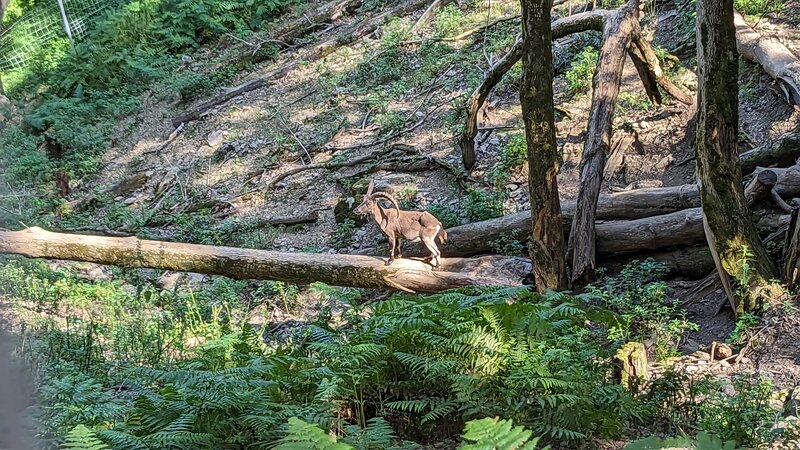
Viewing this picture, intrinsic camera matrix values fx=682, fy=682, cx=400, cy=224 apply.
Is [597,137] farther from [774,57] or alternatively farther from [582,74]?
[582,74]

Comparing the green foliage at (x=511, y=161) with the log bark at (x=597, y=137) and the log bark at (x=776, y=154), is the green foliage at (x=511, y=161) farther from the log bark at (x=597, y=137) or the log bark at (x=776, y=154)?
the log bark at (x=776, y=154)

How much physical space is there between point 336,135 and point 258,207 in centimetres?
244

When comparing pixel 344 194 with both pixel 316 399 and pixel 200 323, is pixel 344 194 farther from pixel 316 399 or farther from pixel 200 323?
pixel 316 399

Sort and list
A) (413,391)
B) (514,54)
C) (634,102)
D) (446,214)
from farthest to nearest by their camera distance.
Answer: (634,102) → (446,214) → (514,54) → (413,391)

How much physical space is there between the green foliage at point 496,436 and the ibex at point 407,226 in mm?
6150

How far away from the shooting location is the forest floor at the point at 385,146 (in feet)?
30.7

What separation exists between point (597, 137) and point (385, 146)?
515cm

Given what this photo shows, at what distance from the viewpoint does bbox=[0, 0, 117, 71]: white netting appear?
66.5ft

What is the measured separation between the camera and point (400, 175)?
38.8 ft

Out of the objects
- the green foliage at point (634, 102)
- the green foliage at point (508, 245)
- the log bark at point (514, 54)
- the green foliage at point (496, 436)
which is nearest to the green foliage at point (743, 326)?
the green foliage at point (508, 245)

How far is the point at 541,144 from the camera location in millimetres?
7199

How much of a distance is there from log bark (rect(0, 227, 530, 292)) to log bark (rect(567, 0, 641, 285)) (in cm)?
73

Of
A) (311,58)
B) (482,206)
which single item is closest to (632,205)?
(482,206)

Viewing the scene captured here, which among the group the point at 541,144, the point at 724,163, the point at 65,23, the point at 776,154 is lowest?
the point at 776,154
